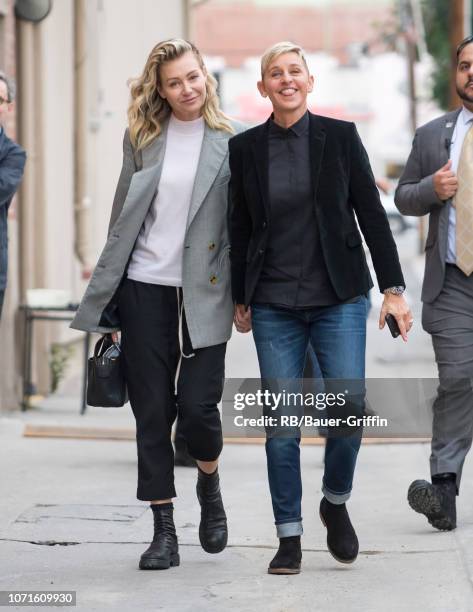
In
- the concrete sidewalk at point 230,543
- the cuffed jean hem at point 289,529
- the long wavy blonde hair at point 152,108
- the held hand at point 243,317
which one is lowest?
the concrete sidewalk at point 230,543

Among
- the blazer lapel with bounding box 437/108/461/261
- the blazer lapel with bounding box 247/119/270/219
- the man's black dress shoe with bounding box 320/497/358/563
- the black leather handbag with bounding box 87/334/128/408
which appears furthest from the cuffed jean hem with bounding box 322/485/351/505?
the blazer lapel with bounding box 437/108/461/261

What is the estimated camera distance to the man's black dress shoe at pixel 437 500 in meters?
6.20

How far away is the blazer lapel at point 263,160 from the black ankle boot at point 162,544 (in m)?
1.21

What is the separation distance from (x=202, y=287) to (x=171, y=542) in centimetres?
96

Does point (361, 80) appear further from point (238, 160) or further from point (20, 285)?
point (238, 160)

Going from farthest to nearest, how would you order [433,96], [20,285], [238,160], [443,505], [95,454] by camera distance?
[433,96]
[20,285]
[95,454]
[443,505]
[238,160]

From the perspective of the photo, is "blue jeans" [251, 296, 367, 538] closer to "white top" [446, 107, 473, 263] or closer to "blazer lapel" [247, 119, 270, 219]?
"blazer lapel" [247, 119, 270, 219]

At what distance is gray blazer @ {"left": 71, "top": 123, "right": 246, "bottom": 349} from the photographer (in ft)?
18.1

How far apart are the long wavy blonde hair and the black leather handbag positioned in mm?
760

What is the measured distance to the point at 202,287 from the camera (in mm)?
5562

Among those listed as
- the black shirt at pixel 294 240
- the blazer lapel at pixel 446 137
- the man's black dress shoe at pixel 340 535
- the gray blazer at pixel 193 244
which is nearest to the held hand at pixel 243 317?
the gray blazer at pixel 193 244

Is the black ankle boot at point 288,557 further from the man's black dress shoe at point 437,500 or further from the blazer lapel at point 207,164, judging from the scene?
the blazer lapel at point 207,164

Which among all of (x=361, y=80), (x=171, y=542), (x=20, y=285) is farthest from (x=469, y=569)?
(x=361, y=80)

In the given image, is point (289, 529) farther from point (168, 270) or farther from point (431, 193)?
point (431, 193)
